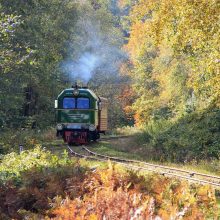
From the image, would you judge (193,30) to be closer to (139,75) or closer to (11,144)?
(11,144)

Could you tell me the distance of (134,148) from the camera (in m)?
24.0

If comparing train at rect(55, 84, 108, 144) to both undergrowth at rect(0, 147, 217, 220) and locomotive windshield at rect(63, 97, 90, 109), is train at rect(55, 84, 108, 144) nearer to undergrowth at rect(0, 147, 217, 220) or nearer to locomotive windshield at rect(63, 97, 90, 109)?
locomotive windshield at rect(63, 97, 90, 109)

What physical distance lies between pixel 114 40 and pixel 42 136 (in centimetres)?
2619

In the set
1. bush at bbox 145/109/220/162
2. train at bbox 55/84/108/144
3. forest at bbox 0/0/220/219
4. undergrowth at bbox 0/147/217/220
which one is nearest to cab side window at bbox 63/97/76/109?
train at bbox 55/84/108/144

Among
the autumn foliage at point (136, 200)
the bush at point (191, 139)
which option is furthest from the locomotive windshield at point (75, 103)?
the autumn foliage at point (136, 200)

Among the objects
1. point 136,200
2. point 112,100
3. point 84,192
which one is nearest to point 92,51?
point 112,100

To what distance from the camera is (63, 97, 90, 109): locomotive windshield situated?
83.3 ft

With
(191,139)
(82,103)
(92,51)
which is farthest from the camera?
(92,51)

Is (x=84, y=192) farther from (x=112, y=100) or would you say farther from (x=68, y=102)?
(x=112, y=100)

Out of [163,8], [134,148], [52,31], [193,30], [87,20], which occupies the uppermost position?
[87,20]

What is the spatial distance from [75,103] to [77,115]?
728mm

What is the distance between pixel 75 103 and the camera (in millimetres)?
25547

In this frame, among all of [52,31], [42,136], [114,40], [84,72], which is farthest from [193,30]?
[114,40]

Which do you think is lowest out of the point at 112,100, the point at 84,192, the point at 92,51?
the point at 84,192
